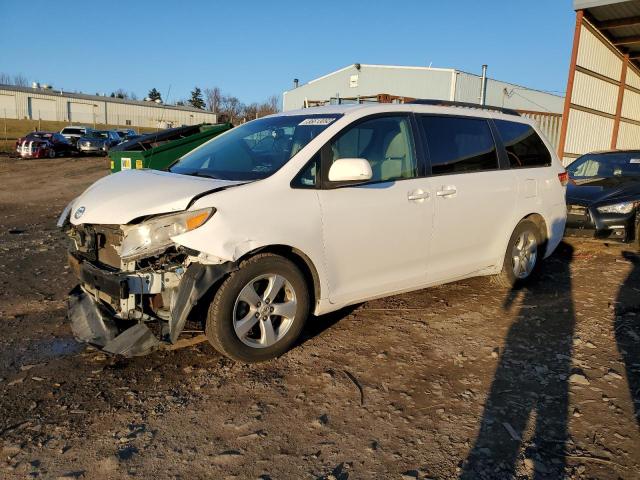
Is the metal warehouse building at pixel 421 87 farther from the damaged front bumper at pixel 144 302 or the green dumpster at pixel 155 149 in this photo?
the damaged front bumper at pixel 144 302

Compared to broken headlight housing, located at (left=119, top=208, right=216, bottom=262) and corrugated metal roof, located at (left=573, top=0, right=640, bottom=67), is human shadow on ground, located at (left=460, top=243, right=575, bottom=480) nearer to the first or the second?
broken headlight housing, located at (left=119, top=208, right=216, bottom=262)

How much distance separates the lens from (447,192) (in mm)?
4457

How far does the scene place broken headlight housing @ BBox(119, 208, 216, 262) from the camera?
3.29 m

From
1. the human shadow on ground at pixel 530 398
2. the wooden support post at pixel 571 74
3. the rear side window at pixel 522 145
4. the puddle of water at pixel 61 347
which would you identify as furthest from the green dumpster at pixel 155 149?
the wooden support post at pixel 571 74

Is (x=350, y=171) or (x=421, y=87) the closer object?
(x=350, y=171)

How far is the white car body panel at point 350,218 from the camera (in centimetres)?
337

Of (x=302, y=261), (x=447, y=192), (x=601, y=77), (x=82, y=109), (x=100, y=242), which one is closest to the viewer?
(x=100, y=242)

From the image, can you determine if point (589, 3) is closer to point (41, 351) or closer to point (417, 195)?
point (417, 195)

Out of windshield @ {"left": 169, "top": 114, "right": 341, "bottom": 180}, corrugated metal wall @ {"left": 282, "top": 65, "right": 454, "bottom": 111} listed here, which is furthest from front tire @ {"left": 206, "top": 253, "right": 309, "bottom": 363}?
corrugated metal wall @ {"left": 282, "top": 65, "right": 454, "bottom": 111}

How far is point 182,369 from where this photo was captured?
11.7 feet

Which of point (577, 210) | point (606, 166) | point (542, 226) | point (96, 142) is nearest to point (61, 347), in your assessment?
point (542, 226)

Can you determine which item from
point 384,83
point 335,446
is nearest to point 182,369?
point 335,446

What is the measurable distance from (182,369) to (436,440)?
174 centimetres

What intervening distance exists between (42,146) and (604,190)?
81.9 ft
